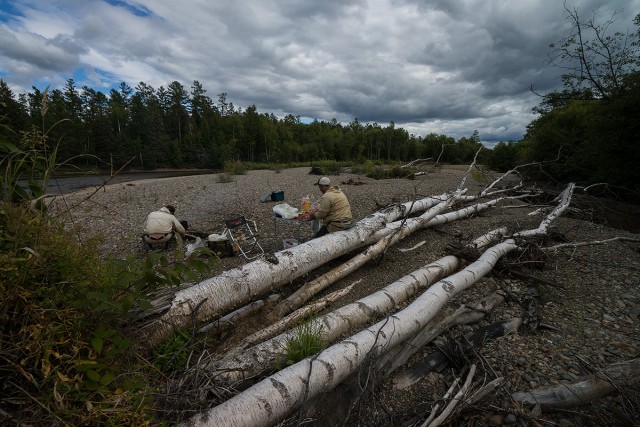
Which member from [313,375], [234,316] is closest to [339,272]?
[234,316]

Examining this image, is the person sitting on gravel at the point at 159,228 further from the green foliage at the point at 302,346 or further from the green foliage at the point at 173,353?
the green foliage at the point at 302,346

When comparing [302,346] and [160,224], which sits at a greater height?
[160,224]

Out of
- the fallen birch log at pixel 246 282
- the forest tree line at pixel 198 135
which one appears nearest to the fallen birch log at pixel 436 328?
the fallen birch log at pixel 246 282

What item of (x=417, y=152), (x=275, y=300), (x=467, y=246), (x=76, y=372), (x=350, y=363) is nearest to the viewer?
(x=76, y=372)

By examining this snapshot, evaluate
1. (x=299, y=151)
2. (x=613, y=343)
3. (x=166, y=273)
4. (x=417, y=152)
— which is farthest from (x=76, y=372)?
(x=417, y=152)

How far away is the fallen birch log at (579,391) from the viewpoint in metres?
2.64

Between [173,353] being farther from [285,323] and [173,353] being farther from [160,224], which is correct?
[160,224]

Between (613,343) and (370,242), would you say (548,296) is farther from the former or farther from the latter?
(370,242)

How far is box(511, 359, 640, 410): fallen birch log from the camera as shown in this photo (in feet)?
8.66

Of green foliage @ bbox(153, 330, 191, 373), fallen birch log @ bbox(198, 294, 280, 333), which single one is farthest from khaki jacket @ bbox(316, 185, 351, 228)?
green foliage @ bbox(153, 330, 191, 373)

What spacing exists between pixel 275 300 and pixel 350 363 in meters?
1.87

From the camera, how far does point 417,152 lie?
9550 cm

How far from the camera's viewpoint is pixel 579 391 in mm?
2693

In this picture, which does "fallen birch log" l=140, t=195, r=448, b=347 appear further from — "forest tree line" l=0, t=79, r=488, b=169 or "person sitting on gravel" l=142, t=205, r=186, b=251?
"forest tree line" l=0, t=79, r=488, b=169
